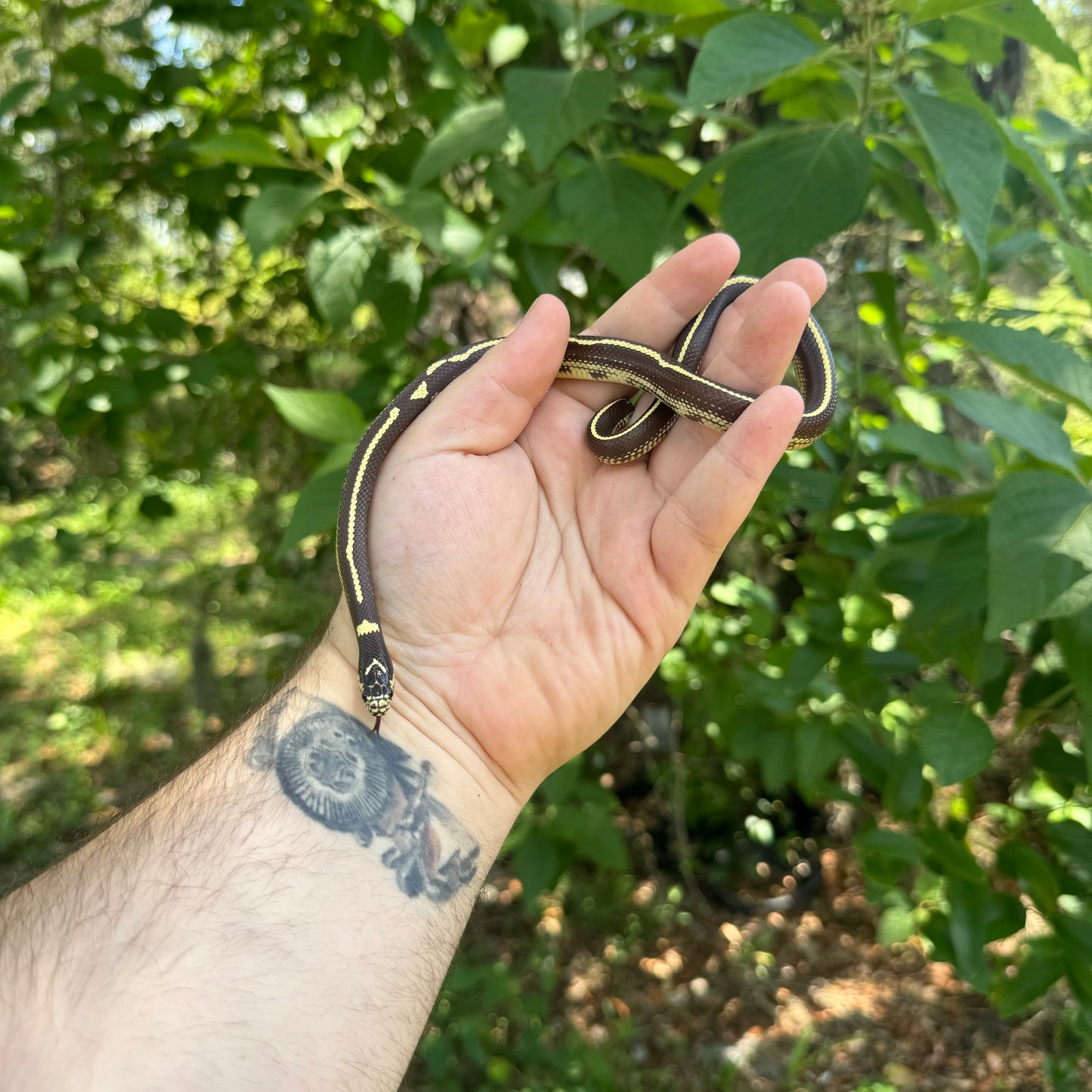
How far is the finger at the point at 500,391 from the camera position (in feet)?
10.8

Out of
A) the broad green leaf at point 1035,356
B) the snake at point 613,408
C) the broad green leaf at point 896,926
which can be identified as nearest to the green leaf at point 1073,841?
the broad green leaf at point 896,926

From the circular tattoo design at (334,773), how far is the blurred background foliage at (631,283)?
485 millimetres

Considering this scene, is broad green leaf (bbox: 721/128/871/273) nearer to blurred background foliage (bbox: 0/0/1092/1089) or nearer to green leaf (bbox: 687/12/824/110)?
blurred background foliage (bbox: 0/0/1092/1089)

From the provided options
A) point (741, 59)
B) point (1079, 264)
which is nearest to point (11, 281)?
point (741, 59)

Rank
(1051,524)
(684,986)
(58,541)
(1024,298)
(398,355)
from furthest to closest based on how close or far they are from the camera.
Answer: (684,986)
(1024,298)
(58,541)
(398,355)
(1051,524)

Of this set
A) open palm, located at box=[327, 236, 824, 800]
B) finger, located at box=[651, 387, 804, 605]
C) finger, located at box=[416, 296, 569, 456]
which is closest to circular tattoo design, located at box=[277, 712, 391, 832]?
open palm, located at box=[327, 236, 824, 800]

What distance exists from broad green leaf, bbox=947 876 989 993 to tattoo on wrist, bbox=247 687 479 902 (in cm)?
177

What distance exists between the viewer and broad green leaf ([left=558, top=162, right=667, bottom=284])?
3.01 m

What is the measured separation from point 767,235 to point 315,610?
20.8 ft

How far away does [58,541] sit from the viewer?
187 inches

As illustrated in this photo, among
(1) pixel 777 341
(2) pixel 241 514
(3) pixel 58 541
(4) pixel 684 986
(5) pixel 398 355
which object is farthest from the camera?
(2) pixel 241 514

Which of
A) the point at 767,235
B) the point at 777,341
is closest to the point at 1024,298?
the point at 777,341

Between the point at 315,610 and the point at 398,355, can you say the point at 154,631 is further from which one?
the point at 398,355

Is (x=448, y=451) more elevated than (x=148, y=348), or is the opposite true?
(x=148, y=348)
